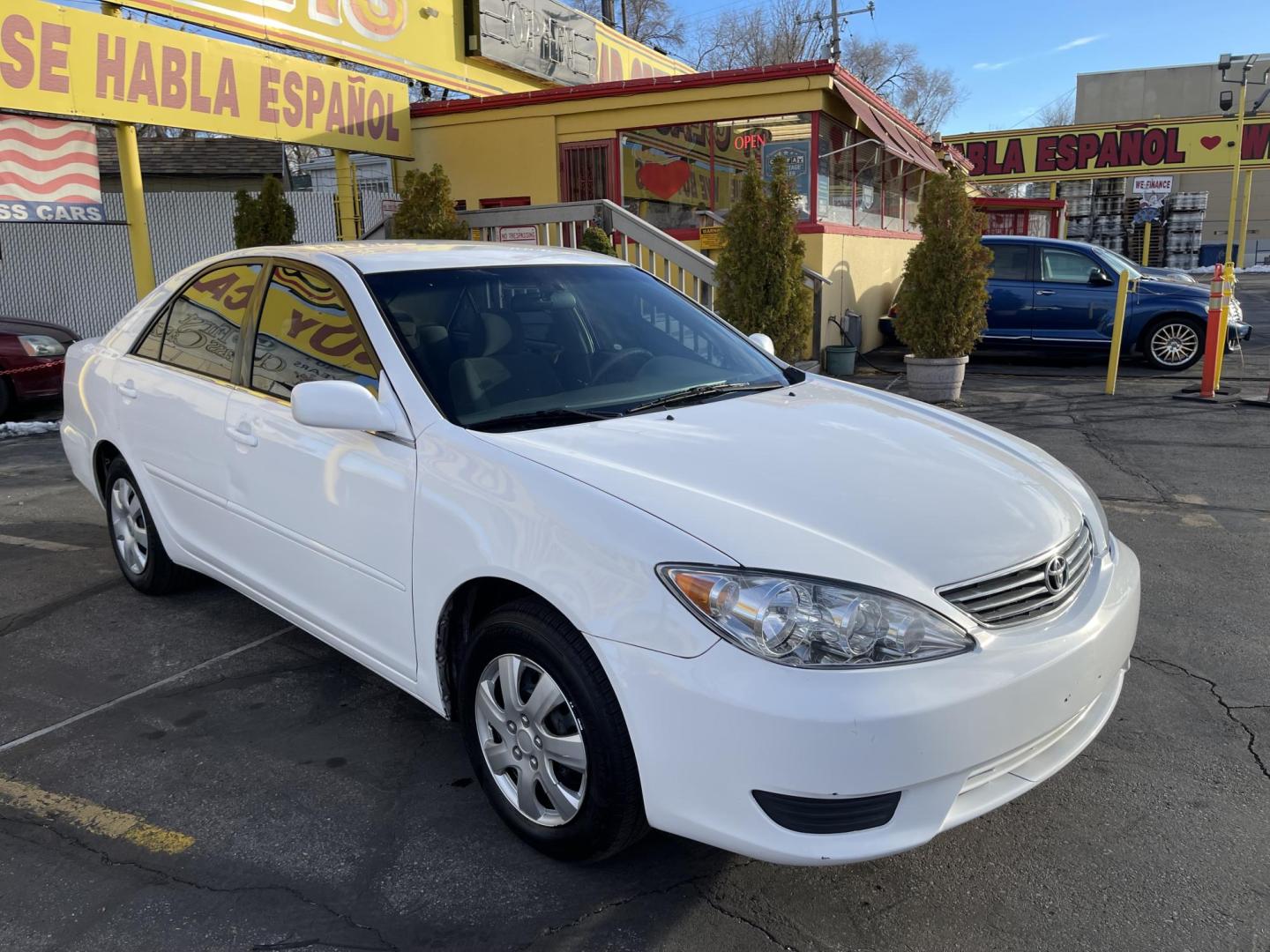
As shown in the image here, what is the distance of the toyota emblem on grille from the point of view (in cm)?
253

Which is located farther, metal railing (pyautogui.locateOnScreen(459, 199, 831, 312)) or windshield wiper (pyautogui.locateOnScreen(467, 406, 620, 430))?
metal railing (pyautogui.locateOnScreen(459, 199, 831, 312))

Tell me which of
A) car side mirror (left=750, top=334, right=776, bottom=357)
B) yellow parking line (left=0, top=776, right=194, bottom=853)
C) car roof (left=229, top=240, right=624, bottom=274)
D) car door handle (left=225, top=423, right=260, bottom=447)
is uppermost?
car roof (left=229, top=240, right=624, bottom=274)

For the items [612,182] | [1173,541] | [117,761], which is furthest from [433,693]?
[612,182]

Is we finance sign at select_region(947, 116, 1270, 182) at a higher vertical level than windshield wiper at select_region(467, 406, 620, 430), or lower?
higher

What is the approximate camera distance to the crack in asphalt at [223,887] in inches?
93.9

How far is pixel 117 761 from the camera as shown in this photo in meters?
3.29

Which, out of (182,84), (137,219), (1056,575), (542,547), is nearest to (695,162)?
(182,84)

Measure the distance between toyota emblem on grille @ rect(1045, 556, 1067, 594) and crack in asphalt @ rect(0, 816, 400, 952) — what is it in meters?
1.85

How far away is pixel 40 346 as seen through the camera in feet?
33.2

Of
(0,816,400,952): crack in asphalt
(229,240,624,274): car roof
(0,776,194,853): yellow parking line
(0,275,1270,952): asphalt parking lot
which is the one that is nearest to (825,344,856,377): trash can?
(0,275,1270,952): asphalt parking lot

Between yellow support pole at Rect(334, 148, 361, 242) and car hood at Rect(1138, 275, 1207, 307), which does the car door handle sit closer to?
yellow support pole at Rect(334, 148, 361, 242)

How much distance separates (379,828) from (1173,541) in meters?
4.56

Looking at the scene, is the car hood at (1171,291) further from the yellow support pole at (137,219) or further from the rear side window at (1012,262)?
the yellow support pole at (137,219)

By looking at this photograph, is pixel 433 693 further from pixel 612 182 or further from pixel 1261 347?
pixel 1261 347
